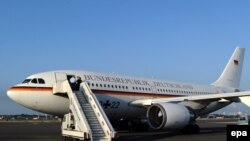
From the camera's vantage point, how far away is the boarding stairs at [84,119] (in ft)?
49.4

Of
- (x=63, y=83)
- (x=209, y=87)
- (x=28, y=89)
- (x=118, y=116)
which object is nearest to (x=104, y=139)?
(x=63, y=83)

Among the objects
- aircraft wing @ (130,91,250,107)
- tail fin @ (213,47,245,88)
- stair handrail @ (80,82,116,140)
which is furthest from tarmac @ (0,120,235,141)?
tail fin @ (213,47,245,88)

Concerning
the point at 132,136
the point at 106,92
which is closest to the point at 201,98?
the point at 132,136

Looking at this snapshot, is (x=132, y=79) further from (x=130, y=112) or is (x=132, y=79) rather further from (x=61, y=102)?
(x=61, y=102)

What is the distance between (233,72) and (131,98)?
15.2m

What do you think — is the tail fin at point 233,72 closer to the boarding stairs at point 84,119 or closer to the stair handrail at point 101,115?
the stair handrail at point 101,115

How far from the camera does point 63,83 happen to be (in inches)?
717

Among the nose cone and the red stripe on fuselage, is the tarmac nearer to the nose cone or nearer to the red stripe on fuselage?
the nose cone

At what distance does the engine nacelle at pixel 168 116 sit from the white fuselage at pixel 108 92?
2094mm

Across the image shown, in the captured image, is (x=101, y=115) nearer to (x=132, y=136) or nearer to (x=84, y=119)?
(x=84, y=119)

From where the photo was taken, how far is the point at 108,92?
21.2m

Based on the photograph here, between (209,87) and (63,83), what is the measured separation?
16.2 metres

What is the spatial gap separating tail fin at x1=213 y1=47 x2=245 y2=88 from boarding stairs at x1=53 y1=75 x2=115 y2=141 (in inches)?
735

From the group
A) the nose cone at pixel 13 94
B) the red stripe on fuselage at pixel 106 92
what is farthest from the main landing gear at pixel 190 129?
the nose cone at pixel 13 94
